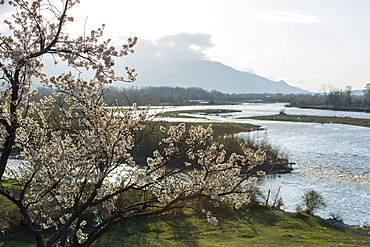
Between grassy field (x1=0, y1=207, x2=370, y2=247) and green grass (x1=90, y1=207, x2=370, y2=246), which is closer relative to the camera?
grassy field (x1=0, y1=207, x2=370, y2=247)

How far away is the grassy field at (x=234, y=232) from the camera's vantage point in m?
14.0

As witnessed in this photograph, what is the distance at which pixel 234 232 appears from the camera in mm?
16422

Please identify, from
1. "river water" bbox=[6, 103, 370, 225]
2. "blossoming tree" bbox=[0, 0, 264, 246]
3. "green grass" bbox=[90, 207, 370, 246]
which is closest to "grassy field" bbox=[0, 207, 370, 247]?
"green grass" bbox=[90, 207, 370, 246]

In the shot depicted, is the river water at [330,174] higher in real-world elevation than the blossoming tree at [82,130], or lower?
lower

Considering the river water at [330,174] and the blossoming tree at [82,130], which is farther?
the river water at [330,174]

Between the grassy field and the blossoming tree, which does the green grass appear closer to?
the grassy field

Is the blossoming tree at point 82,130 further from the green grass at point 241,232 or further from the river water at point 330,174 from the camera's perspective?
the river water at point 330,174

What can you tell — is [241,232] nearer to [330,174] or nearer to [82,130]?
[82,130]

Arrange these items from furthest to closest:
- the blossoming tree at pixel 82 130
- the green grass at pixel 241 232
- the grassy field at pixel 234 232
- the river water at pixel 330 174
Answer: the river water at pixel 330 174, the green grass at pixel 241 232, the grassy field at pixel 234 232, the blossoming tree at pixel 82 130

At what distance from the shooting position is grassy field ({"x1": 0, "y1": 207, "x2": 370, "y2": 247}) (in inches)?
552

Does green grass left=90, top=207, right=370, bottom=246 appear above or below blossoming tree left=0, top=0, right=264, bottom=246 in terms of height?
below


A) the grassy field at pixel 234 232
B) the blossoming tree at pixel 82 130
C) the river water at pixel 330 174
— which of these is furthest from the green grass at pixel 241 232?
the blossoming tree at pixel 82 130

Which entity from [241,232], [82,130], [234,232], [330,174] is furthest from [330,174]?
[82,130]

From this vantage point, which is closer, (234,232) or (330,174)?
(234,232)
